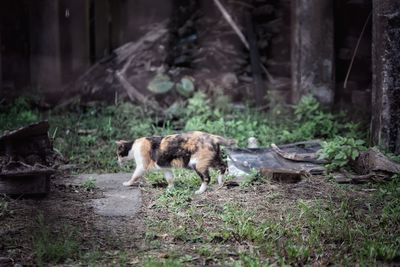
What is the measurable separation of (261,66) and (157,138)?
169 inches

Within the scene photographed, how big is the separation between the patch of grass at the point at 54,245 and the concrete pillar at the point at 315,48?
5.01m

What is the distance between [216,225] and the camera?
553cm

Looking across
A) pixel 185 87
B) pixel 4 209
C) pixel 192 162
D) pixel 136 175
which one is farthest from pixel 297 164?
pixel 185 87

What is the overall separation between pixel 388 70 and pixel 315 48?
197cm

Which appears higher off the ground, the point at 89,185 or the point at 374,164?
the point at 374,164

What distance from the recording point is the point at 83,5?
36.7 ft

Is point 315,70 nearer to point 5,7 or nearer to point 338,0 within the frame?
point 338,0

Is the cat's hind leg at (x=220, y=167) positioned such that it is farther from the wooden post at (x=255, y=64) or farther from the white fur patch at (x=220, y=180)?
the wooden post at (x=255, y=64)

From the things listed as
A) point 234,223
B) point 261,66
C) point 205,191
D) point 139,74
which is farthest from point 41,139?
point 261,66

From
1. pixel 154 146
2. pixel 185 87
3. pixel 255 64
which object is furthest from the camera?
pixel 255 64

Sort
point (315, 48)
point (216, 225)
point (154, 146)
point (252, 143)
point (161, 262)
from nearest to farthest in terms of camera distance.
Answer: point (161, 262), point (216, 225), point (154, 146), point (252, 143), point (315, 48)

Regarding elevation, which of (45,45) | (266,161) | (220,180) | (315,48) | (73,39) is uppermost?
(73,39)

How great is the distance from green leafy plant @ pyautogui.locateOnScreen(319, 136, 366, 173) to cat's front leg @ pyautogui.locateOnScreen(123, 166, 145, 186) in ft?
6.36

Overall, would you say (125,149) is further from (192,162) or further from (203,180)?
(203,180)
